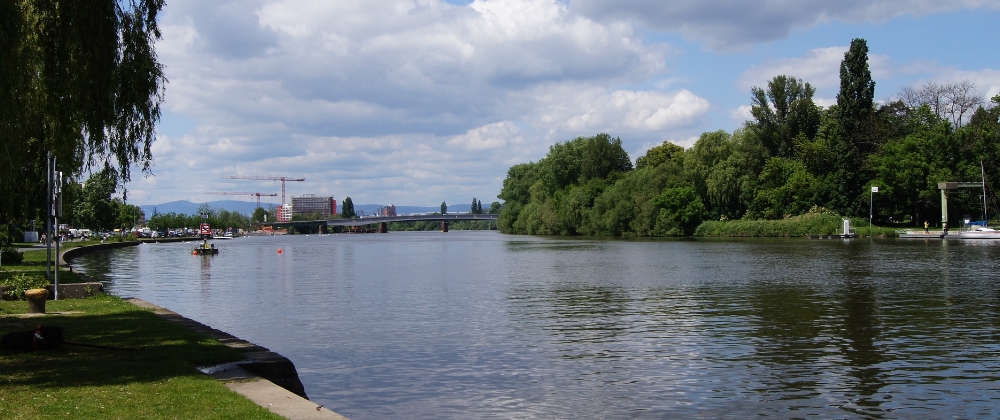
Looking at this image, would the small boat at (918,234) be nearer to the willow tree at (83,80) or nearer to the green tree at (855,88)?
the green tree at (855,88)

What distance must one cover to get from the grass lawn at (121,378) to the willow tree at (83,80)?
3.21m

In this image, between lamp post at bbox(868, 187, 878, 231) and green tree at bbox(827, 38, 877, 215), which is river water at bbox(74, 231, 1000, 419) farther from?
green tree at bbox(827, 38, 877, 215)

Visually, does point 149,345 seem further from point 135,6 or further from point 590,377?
point 590,377

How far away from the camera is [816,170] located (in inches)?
4070

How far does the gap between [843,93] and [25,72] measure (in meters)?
96.1

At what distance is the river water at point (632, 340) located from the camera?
1431 centimetres

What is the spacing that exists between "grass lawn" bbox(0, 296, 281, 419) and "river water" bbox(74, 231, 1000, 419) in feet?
8.64

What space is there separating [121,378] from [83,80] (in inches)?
266

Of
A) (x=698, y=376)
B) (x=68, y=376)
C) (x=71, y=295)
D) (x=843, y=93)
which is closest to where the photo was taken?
(x=68, y=376)

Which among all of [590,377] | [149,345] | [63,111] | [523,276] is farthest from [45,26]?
[523,276]

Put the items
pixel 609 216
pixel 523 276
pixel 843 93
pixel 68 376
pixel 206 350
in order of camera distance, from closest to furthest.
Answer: pixel 68 376 < pixel 206 350 < pixel 523 276 < pixel 843 93 < pixel 609 216

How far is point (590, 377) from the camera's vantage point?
53.9 feet

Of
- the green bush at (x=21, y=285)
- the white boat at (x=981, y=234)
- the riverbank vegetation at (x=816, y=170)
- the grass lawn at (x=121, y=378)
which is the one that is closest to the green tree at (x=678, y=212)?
the riverbank vegetation at (x=816, y=170)

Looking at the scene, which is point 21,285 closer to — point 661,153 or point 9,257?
point 9,257
